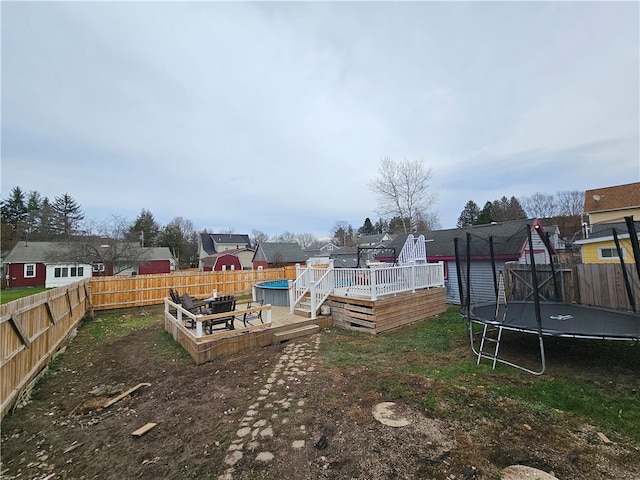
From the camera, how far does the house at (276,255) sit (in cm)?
3228

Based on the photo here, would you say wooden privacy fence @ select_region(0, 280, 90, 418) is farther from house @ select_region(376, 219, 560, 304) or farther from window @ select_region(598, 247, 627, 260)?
→ window @ select_region(598, 247, 627, 260)

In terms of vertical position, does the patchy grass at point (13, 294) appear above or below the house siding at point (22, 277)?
below

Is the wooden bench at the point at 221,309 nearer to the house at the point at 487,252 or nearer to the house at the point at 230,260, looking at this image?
the house at the point at 487,252

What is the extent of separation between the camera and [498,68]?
10.0 meters

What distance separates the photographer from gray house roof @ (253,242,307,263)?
107ft

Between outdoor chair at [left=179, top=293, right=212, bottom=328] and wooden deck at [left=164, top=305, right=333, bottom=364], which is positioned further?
outdoor chair at [left=179, top=293, right=212, bottom=328]

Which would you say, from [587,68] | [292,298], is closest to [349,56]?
[587,68]

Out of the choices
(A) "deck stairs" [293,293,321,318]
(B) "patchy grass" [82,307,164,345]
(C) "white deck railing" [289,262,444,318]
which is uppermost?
(C) "white deck railing" [289,262,444,318]

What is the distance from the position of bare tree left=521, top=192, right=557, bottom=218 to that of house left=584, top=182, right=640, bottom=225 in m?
23.6

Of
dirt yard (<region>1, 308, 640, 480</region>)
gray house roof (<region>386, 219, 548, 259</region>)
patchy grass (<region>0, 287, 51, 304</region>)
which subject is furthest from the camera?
patchy grass (<region>0, 287, 51, 304</region>)

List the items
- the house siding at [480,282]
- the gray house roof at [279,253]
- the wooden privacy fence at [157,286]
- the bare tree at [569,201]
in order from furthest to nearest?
the bare tree at [569,201] < the gray house roof at [279,253] < the wooden privacy fence at [157,286] < the house siding at [480,282]

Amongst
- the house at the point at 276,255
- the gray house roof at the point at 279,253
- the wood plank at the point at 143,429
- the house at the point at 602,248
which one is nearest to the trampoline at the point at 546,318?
the wood plank at the point at 143,429

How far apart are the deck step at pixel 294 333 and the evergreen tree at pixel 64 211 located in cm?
4333

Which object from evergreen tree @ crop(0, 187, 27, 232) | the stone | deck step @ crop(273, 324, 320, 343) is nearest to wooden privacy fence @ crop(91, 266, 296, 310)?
deck step @ crop(273, 324, 320, 343)
